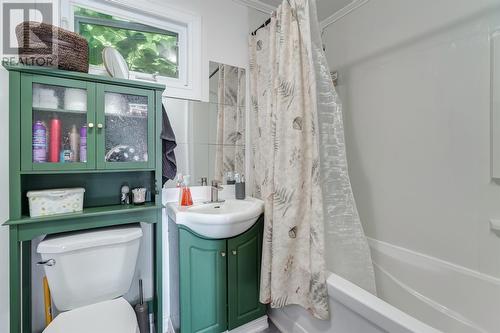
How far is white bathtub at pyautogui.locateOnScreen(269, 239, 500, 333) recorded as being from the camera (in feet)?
3.00

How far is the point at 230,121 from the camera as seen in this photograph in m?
1.81

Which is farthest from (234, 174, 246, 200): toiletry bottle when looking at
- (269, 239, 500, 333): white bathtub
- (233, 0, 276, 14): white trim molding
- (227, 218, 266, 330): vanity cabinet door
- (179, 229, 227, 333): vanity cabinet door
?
(233, 0, 276, 14): white trim molding

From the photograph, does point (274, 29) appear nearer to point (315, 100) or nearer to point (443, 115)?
point (315, 100)

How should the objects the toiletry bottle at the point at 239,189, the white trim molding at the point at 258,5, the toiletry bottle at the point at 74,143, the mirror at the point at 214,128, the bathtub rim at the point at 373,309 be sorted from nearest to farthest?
the bathtub rim at the point at 373,309, the toiletry bottle at the point at 74,143, the mirror at the point at 214,128, the toiletry bottle at the point at 239,189, the white trim molding at the point at 258,5

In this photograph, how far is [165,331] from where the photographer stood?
59.9 inches

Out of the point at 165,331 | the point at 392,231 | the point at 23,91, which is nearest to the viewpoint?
the point at 23,91

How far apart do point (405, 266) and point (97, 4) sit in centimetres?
273

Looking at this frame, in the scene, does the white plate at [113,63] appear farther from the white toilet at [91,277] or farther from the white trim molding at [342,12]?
the white trim molding at [342,12]

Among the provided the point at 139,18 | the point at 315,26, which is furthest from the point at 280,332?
the point at 139,18

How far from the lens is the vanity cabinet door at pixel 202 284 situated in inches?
48.9

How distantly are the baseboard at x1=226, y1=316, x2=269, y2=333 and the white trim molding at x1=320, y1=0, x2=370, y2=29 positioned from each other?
2604mm

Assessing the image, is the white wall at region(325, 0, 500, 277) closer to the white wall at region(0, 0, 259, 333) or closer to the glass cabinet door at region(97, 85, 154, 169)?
the white wall at region(0, 0, 259, 333)

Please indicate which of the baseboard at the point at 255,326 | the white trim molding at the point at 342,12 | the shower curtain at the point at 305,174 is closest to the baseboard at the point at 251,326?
the baseboard at the point at 255,326

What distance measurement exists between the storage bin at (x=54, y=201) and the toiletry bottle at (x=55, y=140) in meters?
0.16
